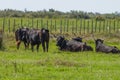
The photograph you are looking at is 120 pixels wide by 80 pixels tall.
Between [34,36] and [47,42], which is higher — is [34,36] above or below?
above

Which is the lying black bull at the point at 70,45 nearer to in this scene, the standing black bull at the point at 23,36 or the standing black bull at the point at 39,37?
the standing black bull at the point at 39,37

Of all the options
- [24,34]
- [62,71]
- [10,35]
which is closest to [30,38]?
[24,34]

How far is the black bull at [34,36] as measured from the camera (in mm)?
33688

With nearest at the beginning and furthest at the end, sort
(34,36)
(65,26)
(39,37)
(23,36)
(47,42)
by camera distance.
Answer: (47,42) < (39,37) < (34,36) < (23,36) < (65,26)

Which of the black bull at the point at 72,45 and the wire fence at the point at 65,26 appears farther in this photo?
the wire fence at the point at 65,26

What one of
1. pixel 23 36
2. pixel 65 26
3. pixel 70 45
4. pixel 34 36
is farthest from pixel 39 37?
pixel 65 26

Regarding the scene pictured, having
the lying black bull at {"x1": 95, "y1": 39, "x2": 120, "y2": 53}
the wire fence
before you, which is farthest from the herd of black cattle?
the wire fence

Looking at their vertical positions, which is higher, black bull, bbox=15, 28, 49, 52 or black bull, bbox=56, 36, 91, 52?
black bull, bbox=15, 28, 49, 52

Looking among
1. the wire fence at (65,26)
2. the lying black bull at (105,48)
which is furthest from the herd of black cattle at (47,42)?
the wire fence at (65,26)

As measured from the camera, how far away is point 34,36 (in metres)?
34.4

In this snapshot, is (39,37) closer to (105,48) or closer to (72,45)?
(72,45)

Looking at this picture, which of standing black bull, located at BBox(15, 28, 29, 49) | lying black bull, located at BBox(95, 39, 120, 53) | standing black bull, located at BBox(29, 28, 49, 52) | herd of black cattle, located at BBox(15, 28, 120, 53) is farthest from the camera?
standing black bull, located at BBox(15, 28, 29, 49)

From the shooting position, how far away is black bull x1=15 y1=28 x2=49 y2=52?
33688 mm

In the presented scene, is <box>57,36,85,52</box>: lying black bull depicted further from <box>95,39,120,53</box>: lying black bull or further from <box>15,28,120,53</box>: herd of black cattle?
<box>95,39,120,53</box>: lying black bull
